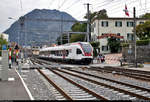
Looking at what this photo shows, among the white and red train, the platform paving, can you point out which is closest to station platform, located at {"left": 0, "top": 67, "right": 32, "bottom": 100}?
the platform paving

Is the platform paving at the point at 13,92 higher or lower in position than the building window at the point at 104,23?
lower

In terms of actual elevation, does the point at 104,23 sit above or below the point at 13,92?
Answer: above

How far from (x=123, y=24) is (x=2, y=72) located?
161ft

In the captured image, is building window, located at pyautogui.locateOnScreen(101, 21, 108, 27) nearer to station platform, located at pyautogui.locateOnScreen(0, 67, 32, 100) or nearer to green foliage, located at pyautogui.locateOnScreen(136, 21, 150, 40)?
green foliage, located at pyautogui.locateOnScreen(136, 21, 150, 40)

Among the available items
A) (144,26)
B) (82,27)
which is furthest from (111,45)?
(82,27)

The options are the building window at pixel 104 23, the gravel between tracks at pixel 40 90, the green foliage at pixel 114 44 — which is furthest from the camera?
the building window at pixel 104 23

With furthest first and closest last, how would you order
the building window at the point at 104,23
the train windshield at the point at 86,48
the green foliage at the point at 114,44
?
1. the building window at the point at 104,23
2. the green foliage at the point at 114,44
3. the train windshield at the point at 86,48

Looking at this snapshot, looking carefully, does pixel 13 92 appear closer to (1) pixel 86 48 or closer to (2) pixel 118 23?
(1) pixel 86 48

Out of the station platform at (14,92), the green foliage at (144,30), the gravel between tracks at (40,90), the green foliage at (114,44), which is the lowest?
the gravel between tracks at (40,90)

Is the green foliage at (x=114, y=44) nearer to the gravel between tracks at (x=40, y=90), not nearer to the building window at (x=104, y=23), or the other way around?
the building window at (x=104, y=23)

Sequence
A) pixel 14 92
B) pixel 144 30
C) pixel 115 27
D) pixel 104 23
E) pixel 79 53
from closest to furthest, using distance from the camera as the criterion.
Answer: pixel 14 92, pixel 79 53, pixel 144 30, pixel 104 23, pixel 115 27

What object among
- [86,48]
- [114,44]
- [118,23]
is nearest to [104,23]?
[118,23]

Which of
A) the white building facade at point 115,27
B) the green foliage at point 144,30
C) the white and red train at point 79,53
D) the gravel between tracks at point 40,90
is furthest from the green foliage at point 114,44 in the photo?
the gravel between tracks at point 40,90

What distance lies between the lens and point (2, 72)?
15516mm
